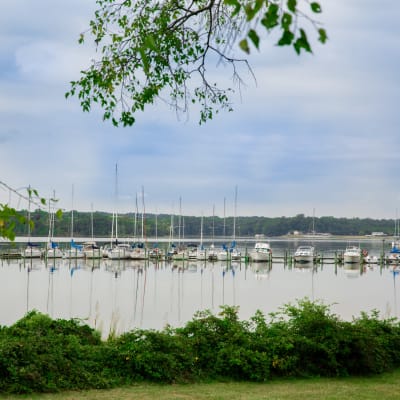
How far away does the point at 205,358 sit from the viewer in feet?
36.8

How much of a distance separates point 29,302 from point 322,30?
127ft

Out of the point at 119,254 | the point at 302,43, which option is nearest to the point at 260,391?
the point at 302,43

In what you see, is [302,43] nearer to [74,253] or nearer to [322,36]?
[322,36]

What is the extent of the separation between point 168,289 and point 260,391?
39.5 metres

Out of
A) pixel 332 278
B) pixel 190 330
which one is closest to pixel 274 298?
pixel 332 278

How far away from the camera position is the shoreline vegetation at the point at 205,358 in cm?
978

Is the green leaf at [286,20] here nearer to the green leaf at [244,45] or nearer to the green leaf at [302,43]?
the green leaf at [302,43]

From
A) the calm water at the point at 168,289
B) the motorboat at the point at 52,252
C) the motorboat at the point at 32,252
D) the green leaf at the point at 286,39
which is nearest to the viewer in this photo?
the green leaf at the point at 286,39

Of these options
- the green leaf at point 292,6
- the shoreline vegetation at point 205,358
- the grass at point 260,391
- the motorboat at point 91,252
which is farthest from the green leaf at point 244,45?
the motorboat at point 91,252

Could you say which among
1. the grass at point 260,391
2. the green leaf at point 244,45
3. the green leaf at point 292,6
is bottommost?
the grass at point 260,391

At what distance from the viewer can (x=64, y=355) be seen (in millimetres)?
10359

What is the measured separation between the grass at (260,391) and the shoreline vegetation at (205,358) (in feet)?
0.06

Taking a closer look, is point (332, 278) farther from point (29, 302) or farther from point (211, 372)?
point (211, 372)

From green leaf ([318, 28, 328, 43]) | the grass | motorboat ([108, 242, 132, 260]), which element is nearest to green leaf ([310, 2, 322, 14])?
green leaf ([318, 28, 328, 43])
